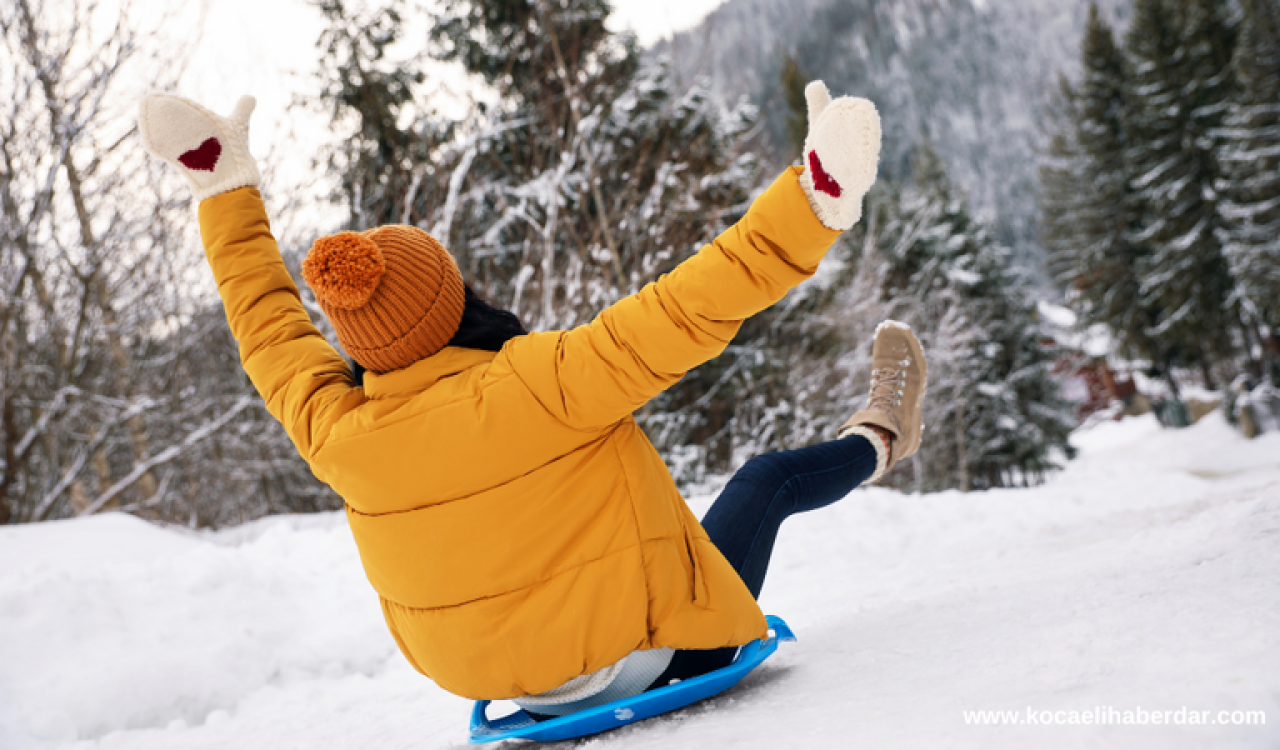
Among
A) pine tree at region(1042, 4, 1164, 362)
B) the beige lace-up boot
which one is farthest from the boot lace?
pine tree at region(1042, 4, 1164, 362)

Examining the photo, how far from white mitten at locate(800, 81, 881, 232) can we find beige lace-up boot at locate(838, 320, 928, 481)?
112 cm

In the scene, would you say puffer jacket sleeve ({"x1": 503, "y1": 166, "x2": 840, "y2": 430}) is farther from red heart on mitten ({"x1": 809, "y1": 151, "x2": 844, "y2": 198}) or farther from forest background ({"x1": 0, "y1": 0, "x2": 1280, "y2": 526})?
forest background ({"x1": 0, "y1": 0, "x2": 1280, "y2": 526})

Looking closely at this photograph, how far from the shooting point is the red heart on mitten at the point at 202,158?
1.71m

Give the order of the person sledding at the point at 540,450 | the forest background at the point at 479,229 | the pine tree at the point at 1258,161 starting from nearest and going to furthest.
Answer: the person sledding at the point at 540,450 < the forest background at the point at 479,229 < the pine tree at the point at 1258,161

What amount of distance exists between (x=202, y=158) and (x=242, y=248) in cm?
24

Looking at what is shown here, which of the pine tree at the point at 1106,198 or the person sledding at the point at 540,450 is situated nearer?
the person sledding at the point at 540,450

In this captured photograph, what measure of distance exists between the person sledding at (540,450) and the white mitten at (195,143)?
0.60 meters

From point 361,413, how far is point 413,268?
26cm

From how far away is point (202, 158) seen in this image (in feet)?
5.62

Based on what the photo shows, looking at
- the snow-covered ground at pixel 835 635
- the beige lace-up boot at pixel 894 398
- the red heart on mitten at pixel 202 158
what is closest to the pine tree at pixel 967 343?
the snow-covered ground at pixel 835 635

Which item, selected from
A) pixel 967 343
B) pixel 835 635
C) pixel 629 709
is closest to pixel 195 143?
pixel 629 709

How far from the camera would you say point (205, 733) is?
2316mm

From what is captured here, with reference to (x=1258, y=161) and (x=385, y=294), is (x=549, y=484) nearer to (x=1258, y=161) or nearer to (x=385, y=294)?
(x=385, y=294)

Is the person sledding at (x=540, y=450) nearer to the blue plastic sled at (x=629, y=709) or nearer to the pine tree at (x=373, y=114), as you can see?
the blue plastic sled at (x=629, y=709)
